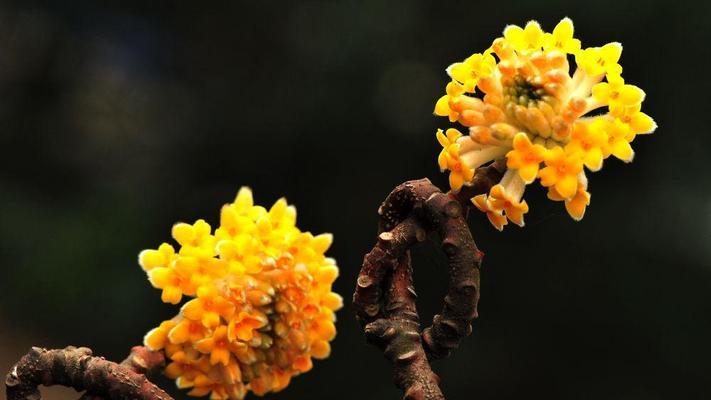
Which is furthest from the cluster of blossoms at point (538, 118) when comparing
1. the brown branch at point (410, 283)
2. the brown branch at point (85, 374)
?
the brown branch at point (85, 374)

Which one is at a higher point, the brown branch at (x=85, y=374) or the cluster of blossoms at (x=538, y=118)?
the cluster of blossoms at (x=538, y=118)

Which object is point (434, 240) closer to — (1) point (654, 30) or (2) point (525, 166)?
(2) point (525, 166)

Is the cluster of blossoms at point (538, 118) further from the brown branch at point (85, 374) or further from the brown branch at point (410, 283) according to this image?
the brown branch at point (85, 374)

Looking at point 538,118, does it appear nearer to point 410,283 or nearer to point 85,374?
point 410,283

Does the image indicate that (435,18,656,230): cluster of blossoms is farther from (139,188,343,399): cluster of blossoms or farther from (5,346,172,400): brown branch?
(5,346,172,400): brown branch

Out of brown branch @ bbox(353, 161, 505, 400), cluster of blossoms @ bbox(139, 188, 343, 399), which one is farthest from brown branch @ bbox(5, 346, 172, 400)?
brown branch @ bbox(353, 161, 505, 400)
